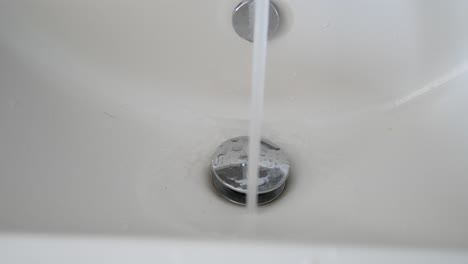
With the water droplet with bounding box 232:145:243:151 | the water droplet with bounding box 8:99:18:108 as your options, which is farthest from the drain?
the water droplet with bounding box 8:99:18:108

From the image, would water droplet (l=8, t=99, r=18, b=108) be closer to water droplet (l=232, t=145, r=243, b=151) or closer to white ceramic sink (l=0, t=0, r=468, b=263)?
white ceramic sink (l=0, t=0, r=468, b=263)

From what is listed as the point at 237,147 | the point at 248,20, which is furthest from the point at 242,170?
the point at 248,20

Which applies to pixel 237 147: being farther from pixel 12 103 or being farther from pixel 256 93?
pixel 12 103

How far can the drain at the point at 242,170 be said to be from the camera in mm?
440

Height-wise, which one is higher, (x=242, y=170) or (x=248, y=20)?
(x=248, y=20)

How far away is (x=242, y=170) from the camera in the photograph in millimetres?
457

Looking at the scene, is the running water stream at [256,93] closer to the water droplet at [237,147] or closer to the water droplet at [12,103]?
the water droplet at [237,147]

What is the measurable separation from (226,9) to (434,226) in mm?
245

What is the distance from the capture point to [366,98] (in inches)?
18.9

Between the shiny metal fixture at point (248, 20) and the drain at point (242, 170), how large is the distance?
0.32 ft

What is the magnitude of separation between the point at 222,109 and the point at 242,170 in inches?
2.7

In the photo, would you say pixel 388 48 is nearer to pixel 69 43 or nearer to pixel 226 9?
pixel 226 9

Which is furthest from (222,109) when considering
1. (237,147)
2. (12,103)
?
(12,103)

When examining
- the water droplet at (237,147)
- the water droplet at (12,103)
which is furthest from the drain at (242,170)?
the water droplet at (12,103)
